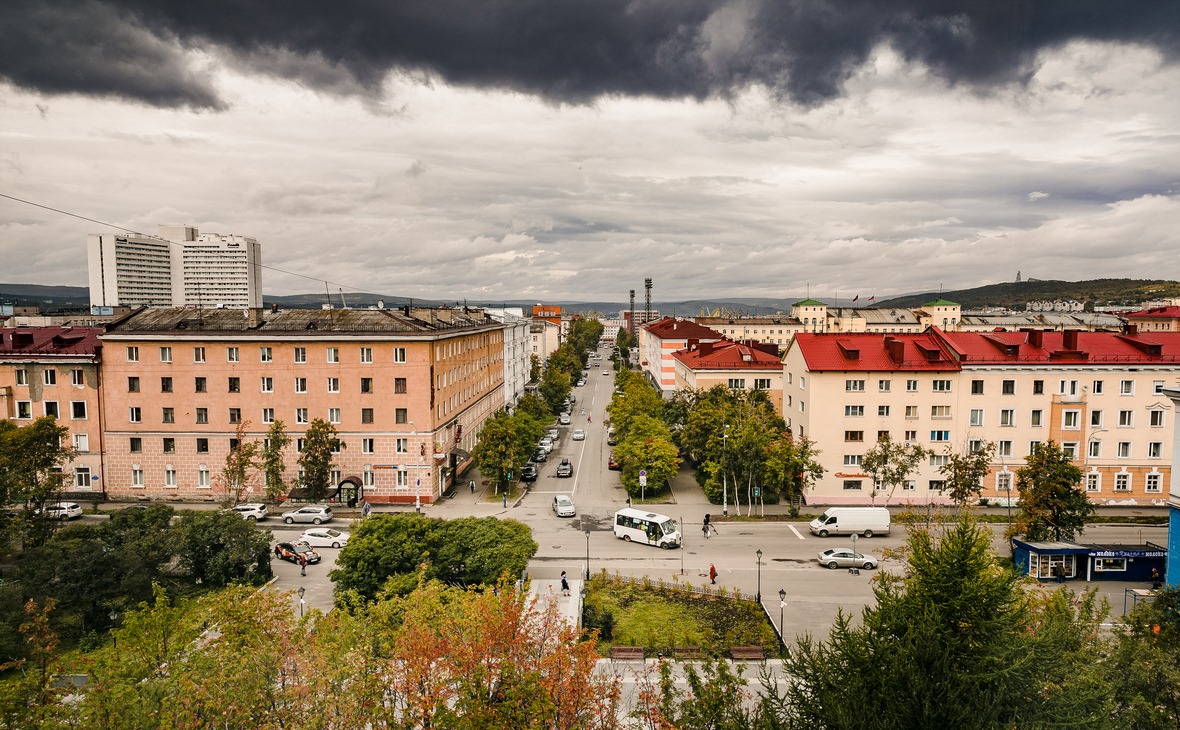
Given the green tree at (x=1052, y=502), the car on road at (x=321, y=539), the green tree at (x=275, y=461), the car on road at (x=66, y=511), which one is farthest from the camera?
the green tree at (x=275, y=461)

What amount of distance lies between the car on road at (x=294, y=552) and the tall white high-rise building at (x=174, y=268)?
15045 centimetres

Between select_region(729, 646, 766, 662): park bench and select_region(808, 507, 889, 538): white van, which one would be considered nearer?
select_region(729, 646, 766, 662): park bench

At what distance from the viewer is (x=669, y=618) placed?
1099 inches

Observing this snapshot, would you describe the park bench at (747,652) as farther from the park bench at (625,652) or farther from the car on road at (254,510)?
the car on road at (254,510)

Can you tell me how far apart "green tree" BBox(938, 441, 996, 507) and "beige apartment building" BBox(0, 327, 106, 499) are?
56035mm

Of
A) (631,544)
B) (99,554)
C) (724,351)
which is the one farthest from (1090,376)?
(99,554)

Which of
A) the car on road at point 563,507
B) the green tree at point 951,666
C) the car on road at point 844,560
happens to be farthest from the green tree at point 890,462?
the green tree at point 951,666

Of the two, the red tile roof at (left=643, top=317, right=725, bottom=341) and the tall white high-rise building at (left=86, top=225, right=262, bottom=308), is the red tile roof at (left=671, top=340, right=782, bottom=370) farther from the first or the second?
the tall white high-rise building at (left=86, top=225, right=262, bottom=308)

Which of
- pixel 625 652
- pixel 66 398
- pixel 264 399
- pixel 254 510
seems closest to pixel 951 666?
pixel 625 652

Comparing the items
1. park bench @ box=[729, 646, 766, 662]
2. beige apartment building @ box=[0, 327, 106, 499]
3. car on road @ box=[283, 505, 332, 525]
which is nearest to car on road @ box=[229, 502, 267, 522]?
car on road @ box=[283, 505, 332, 525]

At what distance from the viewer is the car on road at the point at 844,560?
34125 millimetres

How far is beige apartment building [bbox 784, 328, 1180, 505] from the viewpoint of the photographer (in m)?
45.4

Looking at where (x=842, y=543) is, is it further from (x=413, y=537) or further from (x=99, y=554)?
(x=99, y=554)

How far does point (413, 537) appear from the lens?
28094 mm
